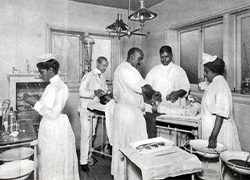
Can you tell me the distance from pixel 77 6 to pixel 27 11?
1.16 metres

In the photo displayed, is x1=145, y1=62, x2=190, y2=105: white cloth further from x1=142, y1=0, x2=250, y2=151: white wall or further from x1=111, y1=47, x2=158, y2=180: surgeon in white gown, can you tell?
x1=111, y1=47, x2=158, y2=180: surgeon in white gown

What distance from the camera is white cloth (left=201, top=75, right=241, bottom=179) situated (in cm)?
228

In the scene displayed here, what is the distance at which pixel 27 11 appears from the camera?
14.0ft

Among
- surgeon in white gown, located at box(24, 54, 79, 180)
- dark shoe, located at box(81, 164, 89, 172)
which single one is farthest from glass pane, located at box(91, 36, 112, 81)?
surgeon in white gown, located at box(24, 54, 79, 180)

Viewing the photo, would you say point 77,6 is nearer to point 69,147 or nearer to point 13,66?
point 13,66

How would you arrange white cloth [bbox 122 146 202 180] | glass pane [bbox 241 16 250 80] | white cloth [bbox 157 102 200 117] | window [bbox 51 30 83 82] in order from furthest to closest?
window [bbox 51 30 83 82] < glass pane [bbox 241 16 250 80] < white cloth [bbox 157 102 200 117] < white cloth [bbox 122 146 202 180]

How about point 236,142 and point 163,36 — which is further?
point 163,36

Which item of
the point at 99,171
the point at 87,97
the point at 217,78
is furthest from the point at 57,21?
the point at 217,78

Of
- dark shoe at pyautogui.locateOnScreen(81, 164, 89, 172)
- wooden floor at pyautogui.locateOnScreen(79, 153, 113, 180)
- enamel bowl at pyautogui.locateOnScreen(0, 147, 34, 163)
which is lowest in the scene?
wooden floor at pyautogui.locateOnScreen(79, 153, 113, 180)

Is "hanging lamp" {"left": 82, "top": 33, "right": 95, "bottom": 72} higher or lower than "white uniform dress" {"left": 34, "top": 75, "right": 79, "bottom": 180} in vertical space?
higher

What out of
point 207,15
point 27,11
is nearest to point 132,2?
point 207,15

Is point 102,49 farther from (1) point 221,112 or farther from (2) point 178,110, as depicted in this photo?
(1) point 221,112

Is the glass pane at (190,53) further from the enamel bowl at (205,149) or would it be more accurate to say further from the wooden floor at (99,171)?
the wooden floor at (99,171)

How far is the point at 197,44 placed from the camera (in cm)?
435
